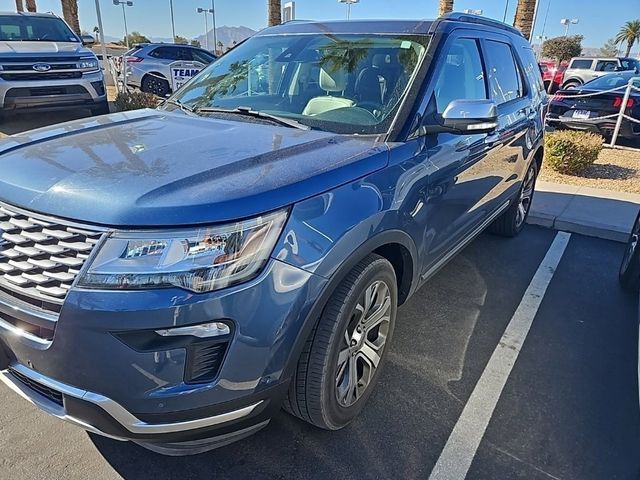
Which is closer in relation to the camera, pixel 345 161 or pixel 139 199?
pixel 139 199

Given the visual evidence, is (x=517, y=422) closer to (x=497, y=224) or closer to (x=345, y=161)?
(x=345, y=161)

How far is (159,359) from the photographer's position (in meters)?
1.59

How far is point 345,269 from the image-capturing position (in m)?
1.96

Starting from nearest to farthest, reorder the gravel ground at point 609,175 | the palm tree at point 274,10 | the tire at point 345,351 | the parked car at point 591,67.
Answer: the tire at point 345,351 → the gravel ground at point 609,175 → the palm tree at point 274,10 → the parked car at point 591,67

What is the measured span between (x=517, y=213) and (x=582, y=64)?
68.4ft

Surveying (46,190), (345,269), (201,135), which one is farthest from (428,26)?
(46,190)

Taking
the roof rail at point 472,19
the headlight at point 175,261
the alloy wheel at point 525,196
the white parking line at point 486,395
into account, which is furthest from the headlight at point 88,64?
the headlight at point 175,261

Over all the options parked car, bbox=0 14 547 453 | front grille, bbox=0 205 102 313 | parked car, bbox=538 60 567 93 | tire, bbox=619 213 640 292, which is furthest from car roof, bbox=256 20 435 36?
parked car, bbox=538 60 567 93

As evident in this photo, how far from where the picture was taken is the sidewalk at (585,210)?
5.24 meters

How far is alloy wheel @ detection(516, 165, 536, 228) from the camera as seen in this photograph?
16.0 ft

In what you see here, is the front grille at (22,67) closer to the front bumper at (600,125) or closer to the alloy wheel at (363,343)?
the alloy wheel at (363,343)

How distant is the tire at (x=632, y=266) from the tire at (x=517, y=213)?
1.04m

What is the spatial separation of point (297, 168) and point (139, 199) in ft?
2.03

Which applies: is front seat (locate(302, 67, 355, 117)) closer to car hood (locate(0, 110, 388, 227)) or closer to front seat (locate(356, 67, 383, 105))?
front seat (locate(356, 67, 383, 105))
